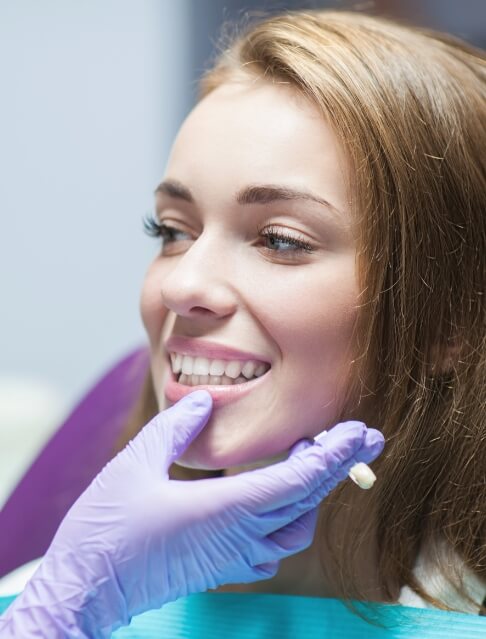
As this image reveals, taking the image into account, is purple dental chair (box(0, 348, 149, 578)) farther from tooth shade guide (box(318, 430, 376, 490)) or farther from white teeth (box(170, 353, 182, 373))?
tooth shade guide (box(318, 430, 376, 490))

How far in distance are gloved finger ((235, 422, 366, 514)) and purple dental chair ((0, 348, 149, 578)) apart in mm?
718

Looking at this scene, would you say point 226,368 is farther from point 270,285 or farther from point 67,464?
point 67,464

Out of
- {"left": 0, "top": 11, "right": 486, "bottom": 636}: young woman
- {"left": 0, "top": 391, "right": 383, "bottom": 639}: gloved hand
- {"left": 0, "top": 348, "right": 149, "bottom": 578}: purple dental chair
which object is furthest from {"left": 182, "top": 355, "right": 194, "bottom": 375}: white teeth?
{"left": 0, "top": 348, "right": 149, "bottom": 578}: purple dental chair

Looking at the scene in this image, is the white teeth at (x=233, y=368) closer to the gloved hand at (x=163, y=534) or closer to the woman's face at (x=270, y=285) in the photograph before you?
the woman's face at (x=270, y=285)

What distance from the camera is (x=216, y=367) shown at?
0.98 m

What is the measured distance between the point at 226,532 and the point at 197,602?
0.20 m

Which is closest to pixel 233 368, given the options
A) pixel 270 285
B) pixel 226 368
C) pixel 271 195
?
pixel 226 368

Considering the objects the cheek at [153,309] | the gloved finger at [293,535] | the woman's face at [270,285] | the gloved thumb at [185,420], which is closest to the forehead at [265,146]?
the woman's face at [270,285]

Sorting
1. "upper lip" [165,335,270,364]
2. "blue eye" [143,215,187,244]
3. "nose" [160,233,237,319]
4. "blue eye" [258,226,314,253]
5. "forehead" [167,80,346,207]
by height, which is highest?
"forehead" [167,80,346,207]

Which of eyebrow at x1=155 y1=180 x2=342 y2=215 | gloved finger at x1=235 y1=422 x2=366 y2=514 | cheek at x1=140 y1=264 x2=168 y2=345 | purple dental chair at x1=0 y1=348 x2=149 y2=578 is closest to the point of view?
gloved finger at x1=235 y1=422 x2=366 y2=514

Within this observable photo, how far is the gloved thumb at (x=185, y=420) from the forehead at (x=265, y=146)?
26 centimetres

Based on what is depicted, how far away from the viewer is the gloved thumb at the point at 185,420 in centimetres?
91

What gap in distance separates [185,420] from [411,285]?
0.31 m

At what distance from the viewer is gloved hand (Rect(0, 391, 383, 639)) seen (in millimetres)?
832
